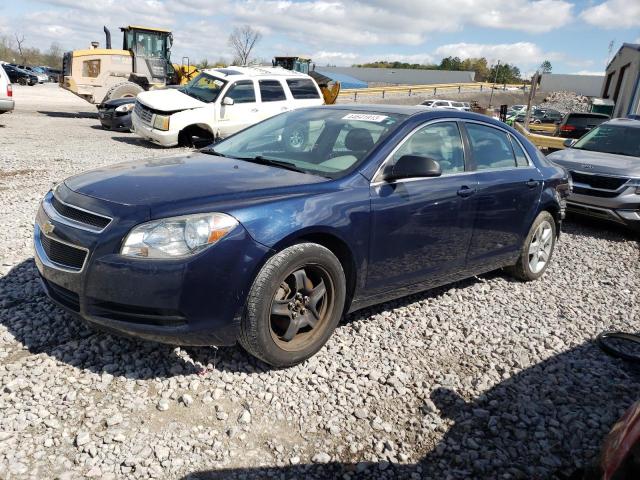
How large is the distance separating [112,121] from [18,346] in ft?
47.8

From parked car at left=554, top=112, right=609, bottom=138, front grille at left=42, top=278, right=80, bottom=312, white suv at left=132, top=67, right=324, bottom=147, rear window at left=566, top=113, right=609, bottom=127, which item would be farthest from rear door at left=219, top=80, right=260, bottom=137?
rear window at left=566, top=113, right=609, bottom=127

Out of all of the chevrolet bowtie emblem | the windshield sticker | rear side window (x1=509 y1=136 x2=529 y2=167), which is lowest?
the chevrolet bowtie emblem

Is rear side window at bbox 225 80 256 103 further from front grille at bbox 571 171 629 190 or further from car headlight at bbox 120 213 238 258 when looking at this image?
car headlight at bbox 120 213 238 258

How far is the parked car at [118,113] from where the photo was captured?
16.1 metres

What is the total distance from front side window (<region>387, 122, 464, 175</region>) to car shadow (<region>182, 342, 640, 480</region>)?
1637mm

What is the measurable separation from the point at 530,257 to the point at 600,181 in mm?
3126

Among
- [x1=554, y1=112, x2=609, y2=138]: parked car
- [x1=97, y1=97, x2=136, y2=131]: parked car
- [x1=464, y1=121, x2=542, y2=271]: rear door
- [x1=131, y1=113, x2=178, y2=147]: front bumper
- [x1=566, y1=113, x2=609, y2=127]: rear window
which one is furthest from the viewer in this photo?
[x1=566, y1=113, x2=609, y2=127]: rear window

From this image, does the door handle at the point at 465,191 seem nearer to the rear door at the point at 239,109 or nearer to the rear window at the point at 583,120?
the rear door at the point at 239,109

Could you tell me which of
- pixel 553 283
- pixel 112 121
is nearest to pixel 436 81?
pixel 112 121

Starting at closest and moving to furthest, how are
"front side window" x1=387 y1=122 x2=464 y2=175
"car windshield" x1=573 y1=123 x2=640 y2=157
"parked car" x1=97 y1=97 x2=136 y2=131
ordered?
"front side window" x1=387 y1=122 x2=464 y2=175
"car windshield" x1=573 y1=123 x2=640 y2=157
"parked car" x1=97 y1=97 x2=136 y2=131

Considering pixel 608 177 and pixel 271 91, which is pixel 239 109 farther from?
pixel 608 177

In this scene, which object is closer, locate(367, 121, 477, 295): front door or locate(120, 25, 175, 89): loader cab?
locate(367, 121, 477, 295): front door

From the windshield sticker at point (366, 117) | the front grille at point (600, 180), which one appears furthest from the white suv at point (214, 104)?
the windshield sticker at point (366, 117)

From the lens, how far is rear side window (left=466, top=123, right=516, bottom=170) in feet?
14.4
